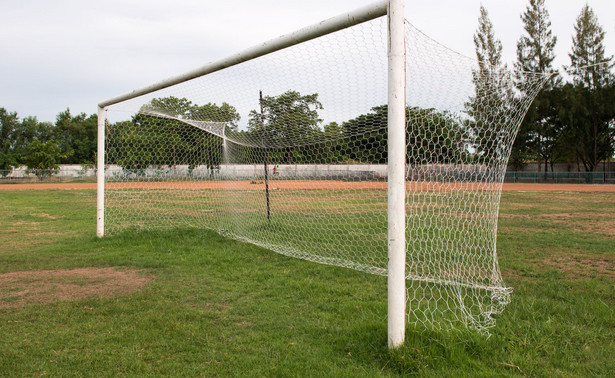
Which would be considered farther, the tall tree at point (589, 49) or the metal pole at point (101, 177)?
the tall tree at point (589, 49)

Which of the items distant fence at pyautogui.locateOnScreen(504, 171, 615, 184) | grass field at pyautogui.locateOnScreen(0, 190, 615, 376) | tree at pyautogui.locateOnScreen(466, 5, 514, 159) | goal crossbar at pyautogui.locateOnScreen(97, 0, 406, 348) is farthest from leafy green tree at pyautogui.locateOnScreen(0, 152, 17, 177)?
goal crossbar at pyautogui.locateOnScreen(97, 0, 406, 348)

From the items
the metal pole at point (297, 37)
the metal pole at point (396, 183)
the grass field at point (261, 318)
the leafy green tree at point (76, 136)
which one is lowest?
the grass field at point (261, 318)

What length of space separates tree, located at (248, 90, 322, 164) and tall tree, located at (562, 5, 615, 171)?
3626 cm

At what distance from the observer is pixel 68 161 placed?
195 ft

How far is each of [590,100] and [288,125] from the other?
38911mm

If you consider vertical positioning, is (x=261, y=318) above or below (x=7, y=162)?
below

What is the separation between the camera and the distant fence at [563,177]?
33.3 metres

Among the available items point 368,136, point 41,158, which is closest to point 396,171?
point 368,136

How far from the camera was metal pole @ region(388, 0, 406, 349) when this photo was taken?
2.88 m

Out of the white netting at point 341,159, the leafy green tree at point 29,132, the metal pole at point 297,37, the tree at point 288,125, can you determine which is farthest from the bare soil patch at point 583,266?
the leafy green tree at point 29,132

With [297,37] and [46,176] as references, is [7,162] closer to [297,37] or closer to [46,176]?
[46,176]

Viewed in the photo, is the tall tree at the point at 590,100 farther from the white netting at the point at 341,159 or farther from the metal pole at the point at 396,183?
the metal pole at the point at 396,183

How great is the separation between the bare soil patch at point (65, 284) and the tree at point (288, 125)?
3047mm

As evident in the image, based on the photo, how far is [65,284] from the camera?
4832mm
